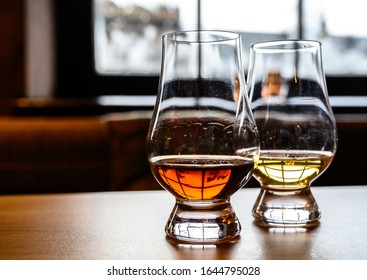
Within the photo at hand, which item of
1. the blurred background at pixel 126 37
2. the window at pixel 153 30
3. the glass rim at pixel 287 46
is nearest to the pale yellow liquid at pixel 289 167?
the glass rim at pixel 287 46

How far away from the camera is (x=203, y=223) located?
522 mm

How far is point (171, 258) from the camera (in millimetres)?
470

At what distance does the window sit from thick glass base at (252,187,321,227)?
12.1 ft

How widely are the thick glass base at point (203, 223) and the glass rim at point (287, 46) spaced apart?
0.18 metres

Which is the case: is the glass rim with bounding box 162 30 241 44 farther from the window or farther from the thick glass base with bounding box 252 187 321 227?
the window

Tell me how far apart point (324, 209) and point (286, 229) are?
0.14 meters

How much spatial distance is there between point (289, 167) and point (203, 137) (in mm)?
124

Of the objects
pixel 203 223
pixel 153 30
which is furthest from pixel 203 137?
pixel 153 30

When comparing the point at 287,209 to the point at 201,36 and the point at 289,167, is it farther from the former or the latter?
the point at 201,36

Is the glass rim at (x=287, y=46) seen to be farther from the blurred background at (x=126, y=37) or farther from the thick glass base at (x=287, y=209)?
the blurred background at (x=126, y=37)

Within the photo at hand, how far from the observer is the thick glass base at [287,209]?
598 mm

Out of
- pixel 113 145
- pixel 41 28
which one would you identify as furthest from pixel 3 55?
pixel 113 145

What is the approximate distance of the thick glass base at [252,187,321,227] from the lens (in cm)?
60

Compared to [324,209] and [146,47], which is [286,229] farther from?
[146,47]
